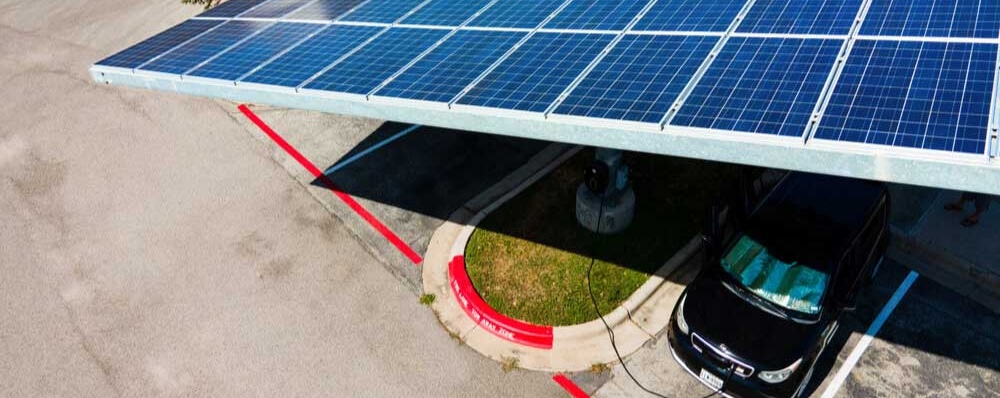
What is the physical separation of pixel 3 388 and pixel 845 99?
1290cm

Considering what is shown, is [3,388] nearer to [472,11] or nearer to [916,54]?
[472,11]

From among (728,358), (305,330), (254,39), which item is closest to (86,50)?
(254,39)

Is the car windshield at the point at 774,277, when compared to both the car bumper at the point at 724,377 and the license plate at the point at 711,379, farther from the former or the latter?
the license plate at the point at 711,379

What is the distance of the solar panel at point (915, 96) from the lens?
5570mm

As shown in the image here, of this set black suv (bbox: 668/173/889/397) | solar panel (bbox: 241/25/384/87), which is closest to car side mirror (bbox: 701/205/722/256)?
black suv (bbox: 668/173/889/397)

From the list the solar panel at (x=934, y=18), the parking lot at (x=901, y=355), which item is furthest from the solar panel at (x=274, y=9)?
the solar panel at (x=934, y=18)

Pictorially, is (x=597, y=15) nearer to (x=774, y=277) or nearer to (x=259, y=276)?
(x=774, y=277)

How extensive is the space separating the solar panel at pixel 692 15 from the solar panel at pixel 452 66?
6.72ft

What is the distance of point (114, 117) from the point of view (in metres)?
16.5

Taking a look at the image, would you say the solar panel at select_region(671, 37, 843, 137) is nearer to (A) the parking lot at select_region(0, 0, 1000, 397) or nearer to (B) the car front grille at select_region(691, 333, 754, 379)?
(B) the car front grille at select_region(691, 333, 754, 379)

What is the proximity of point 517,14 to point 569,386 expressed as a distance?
19.9 feet

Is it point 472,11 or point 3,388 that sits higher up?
point 472,11

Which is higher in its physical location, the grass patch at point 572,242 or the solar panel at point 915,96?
the solar panel at point 915,96

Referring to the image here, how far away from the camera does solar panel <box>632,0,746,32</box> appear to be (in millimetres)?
8414
